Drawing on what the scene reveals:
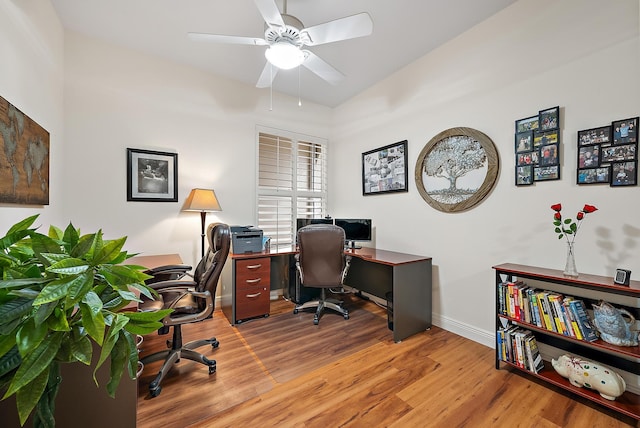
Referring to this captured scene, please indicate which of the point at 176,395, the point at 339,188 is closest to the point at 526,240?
the point at 339,188

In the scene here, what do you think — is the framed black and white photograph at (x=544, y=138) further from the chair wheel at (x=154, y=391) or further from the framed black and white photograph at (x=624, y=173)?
the chair wheel at (x=154, y=391)

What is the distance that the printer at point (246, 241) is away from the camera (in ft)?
9.53

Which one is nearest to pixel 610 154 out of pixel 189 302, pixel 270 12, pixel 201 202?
pixel 270 12

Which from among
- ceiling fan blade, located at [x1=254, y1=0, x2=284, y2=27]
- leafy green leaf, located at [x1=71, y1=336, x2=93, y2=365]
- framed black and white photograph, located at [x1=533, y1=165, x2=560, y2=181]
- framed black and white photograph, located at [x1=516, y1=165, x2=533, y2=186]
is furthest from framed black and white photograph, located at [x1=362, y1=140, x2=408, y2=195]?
leafy green leaf, located at [x1=71, y1=336, x2=93, y2=365]

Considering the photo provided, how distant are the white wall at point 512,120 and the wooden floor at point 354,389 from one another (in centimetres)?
60

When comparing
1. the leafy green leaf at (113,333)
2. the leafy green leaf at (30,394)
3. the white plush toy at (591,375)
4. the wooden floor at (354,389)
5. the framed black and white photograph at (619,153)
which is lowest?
the wooden floor at (354,389)

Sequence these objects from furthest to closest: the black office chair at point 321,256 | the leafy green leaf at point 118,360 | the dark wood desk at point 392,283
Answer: the black office chair at point 321,256, the dark wood desk at point 392,283, the leafy green leaf at point 118,360

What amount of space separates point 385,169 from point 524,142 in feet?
4.89

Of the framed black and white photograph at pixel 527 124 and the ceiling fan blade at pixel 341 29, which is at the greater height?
the ceiling fan blade at pixel 341 29

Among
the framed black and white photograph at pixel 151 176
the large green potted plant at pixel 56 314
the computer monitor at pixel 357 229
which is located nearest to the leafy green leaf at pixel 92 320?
the large green potted plant at pixel 56 314

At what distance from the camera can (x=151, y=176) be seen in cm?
291

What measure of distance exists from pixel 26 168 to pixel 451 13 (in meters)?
3.49

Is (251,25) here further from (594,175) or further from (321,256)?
(594,175)

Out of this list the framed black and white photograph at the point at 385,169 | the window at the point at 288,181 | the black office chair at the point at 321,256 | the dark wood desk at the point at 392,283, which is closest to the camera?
the dark wood desk at the point at 392,283
